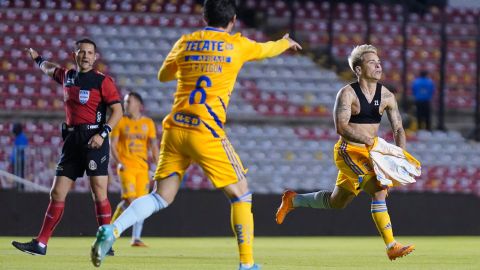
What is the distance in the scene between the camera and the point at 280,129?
21938 mm

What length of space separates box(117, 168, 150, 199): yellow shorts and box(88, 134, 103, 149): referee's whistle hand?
162 inches

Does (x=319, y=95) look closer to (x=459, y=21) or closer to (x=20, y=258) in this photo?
(x=459, y=21)

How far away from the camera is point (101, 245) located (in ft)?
24.8

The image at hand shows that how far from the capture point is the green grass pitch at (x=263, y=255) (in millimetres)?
9953

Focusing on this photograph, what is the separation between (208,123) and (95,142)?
252cm

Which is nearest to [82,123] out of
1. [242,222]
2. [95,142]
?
[95,142]

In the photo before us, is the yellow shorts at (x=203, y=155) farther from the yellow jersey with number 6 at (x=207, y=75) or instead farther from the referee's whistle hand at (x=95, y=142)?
the referee's whistle hand at (x=95, y=142)

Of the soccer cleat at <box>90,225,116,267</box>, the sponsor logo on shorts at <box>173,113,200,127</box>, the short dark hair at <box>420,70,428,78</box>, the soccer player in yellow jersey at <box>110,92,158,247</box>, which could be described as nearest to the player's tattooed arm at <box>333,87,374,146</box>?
the sponsor logo on shorts at <box>173,113,200,127</box>

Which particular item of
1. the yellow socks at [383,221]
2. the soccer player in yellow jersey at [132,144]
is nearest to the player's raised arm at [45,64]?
the yellow socks at [383,221]

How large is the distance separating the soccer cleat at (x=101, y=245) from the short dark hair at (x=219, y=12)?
1641 millimetres

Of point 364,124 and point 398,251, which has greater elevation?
point 364,124

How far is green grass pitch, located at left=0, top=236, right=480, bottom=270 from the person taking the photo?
995 centimetres

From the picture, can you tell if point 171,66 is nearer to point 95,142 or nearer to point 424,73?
point 95,142

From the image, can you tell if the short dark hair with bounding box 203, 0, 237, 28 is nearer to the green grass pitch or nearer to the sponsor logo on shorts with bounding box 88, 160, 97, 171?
the green grass pitch
